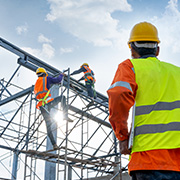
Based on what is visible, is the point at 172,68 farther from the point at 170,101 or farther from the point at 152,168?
the point at 152,168

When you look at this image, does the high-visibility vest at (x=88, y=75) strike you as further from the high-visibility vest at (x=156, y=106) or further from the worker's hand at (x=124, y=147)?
the worker's hand at (x=124, y=147)

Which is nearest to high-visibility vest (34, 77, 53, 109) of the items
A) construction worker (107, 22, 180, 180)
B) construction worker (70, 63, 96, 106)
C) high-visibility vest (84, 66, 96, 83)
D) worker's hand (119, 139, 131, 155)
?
construction worker (70, 63, 96, 106)

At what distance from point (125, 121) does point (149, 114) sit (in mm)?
185

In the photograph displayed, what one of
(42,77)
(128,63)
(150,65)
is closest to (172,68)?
(150,65)

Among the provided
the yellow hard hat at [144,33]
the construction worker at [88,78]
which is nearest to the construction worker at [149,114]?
the yellow hard hat at [144,33]

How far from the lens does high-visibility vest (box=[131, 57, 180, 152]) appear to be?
2.02m

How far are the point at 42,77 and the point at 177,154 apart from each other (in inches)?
317

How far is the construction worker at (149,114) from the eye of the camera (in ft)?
6.38

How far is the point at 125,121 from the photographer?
2.13 m

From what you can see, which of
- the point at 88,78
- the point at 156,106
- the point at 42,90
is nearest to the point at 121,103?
the point at 156,106

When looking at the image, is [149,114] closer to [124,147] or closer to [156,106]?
[156,106]

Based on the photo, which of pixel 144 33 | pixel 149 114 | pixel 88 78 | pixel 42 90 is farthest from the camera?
pixel 88 78

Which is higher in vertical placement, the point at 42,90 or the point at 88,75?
the point at 88,75

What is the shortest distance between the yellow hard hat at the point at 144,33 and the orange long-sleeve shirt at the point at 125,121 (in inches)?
11.4
